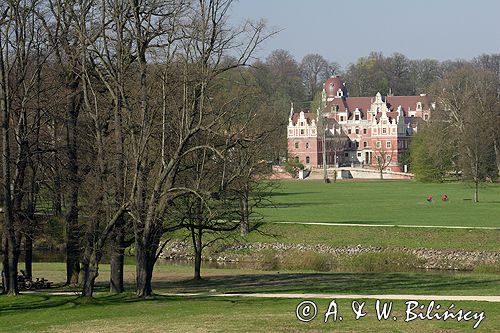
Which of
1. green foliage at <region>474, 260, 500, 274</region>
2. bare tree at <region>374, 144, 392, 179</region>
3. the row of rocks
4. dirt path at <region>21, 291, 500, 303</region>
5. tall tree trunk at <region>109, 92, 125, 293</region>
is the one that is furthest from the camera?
bare tree at <region>374, 144, 392, 179</region>

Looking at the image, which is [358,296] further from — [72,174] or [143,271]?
[72,174]

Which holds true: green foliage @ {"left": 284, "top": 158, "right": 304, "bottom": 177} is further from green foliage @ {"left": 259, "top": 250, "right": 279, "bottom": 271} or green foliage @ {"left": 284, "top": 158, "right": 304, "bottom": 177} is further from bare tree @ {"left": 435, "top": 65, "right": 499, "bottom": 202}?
green foliage @ {"left": 259, "top": 250, "right": 279, "bottom": 271}

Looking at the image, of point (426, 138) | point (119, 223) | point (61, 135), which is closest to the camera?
point (119, 223)

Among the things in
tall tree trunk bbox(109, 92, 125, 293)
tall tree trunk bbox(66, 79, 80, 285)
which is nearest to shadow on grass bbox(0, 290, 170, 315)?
tall tree trunk bbox(109, 92, 125, 293)

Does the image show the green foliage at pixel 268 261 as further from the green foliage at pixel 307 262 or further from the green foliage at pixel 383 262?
the green foliage at pixel 383 262

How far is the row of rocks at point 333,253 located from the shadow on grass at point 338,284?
9.53 metres

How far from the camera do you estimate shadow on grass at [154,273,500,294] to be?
2857 centimetres

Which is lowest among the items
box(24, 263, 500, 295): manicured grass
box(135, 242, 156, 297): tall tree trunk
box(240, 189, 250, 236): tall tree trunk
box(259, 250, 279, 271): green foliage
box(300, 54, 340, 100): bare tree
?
box(259, 250, 279, 271): green foliage

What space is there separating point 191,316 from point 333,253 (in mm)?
26973

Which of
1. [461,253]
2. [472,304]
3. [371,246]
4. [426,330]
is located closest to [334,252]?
[371,246]

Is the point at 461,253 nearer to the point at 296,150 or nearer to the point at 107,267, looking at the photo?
the point at 107,267

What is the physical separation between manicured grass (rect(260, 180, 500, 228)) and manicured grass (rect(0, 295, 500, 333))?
27324mm

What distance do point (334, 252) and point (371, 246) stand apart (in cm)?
191

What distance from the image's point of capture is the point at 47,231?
40.3 meters
